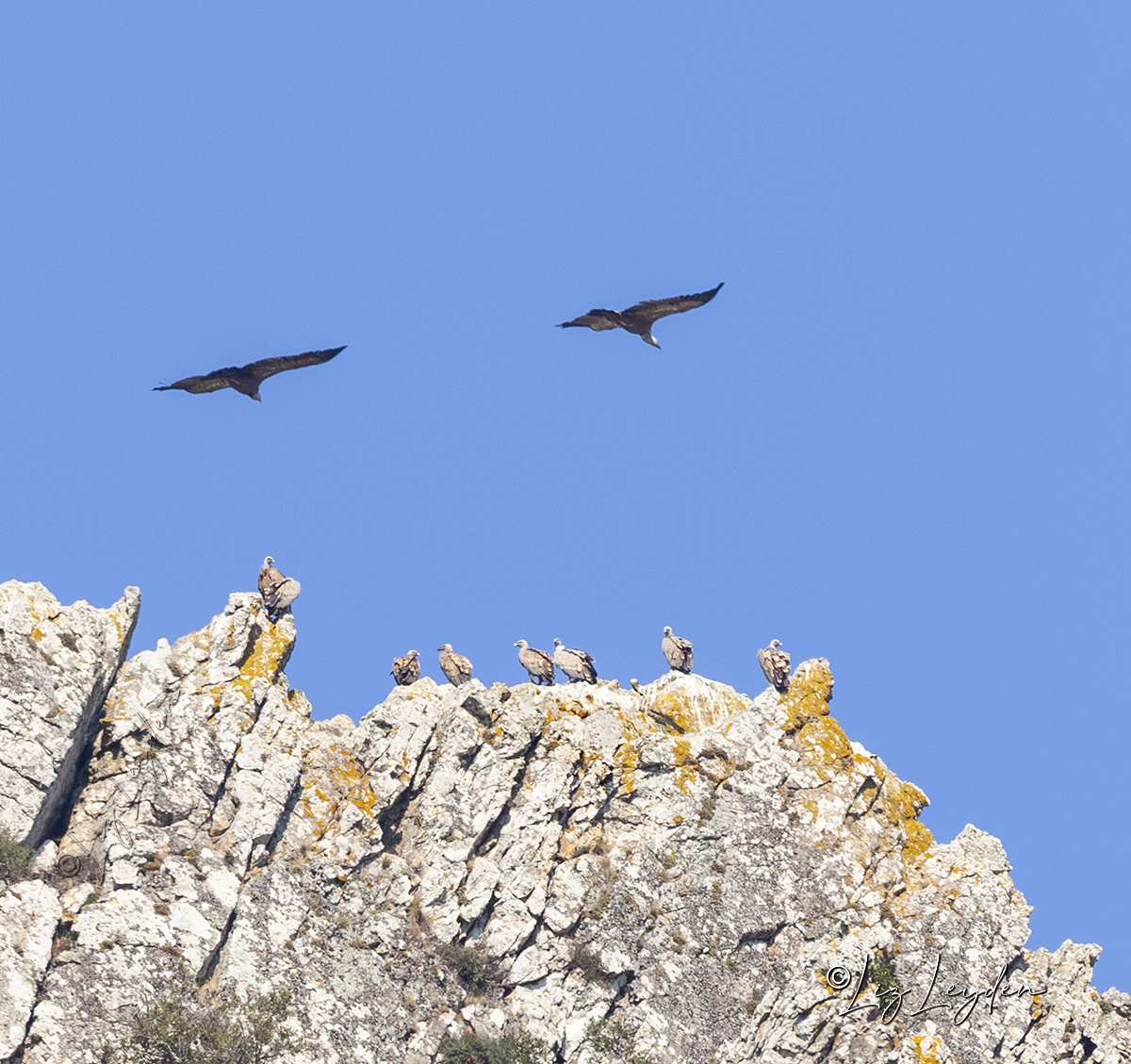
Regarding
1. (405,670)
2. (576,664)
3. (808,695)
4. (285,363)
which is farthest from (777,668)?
(285,363)

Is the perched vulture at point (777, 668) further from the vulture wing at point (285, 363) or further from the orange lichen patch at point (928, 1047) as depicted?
the vulture wing at point (285, 363)

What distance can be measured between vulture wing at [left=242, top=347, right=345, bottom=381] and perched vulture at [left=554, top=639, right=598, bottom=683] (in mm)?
13109

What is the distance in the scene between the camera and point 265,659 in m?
46.2

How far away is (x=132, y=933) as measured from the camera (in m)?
38.9

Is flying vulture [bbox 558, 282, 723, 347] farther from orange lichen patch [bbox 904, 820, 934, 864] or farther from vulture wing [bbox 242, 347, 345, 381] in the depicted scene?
orange lichen patch [bbox 904, 820, 934, 864]

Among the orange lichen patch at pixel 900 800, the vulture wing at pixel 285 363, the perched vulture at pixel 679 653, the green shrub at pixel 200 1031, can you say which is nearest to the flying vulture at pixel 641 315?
the vulture wing at pixel 285 363

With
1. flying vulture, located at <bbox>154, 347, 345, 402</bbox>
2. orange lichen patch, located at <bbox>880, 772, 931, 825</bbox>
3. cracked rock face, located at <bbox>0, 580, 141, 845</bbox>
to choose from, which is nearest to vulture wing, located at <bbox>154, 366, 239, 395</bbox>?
flying vulture, located at <bbox>154, 347, 345, 402</bbox>

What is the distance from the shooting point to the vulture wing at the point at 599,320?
4216 centimetres

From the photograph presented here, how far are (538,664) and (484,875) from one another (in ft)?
26.3

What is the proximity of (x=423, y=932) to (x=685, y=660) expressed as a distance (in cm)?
1250

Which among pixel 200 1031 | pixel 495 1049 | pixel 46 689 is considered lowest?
pixel 200 1031

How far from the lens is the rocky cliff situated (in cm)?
3962

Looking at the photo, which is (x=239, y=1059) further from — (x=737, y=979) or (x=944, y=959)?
(x=944, y=959)

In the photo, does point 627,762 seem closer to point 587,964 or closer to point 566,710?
point 566,710
